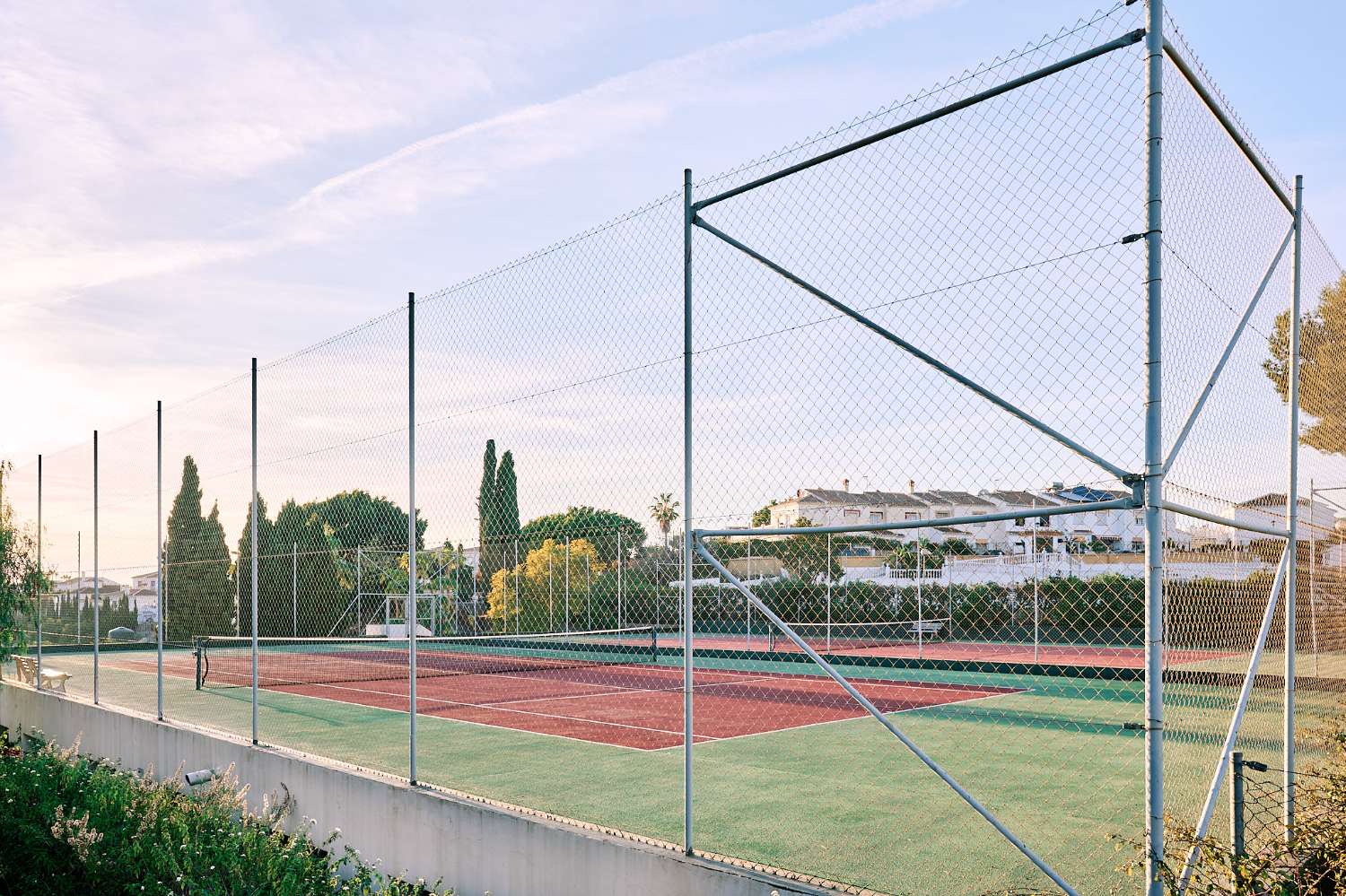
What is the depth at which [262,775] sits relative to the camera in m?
8.51

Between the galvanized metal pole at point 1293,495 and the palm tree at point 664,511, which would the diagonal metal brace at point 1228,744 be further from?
the palm tree at point 664,511

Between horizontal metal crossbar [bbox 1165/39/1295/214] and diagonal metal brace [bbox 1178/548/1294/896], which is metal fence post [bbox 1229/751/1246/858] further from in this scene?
horizontal metal crossbar [bbox 1165/39/1295/214]

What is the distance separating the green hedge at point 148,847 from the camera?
5.41 meters

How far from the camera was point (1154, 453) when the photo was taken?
3.92 metres

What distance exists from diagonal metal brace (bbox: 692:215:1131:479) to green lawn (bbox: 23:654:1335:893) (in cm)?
147

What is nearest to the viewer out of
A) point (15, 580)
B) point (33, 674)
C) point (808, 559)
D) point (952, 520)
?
point (952, 520)

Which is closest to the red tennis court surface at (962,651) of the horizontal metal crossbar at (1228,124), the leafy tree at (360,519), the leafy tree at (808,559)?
the leafy tree at (808,559)

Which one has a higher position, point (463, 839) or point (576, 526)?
point (576, 526)

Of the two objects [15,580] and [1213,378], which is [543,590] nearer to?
[15,580]

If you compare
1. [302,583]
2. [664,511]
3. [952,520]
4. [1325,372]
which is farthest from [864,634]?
[952,520]

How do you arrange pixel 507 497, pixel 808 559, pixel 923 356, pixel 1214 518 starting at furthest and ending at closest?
pixel 808 559
pixel 507 497
pixel 1214 518
pixel 923 356

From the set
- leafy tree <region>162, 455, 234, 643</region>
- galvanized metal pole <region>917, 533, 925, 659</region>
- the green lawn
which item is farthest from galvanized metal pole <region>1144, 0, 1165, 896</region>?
leafy tree <region>162, 455, 234, 643</region>

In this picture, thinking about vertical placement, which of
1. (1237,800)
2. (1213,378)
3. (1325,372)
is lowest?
(1237,800)

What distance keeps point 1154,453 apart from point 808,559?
1220 centimetres
